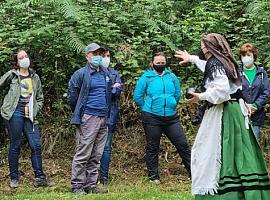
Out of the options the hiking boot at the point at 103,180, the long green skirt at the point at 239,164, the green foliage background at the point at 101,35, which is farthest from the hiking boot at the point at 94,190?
the long green skirt at the point at 239,164

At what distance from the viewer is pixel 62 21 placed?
1044 centimetres

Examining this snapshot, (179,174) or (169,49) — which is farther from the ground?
(169,49)

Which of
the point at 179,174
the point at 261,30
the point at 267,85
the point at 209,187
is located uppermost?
the point at 261,30

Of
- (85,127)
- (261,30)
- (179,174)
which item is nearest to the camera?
(85,127)

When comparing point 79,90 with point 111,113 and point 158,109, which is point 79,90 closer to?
point 111,113

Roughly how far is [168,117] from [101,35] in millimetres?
2653

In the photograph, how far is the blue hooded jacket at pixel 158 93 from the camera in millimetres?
8516

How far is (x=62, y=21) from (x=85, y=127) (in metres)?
3.35

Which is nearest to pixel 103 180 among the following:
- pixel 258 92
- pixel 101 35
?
pixel 258 92

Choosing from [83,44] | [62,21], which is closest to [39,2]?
[62,21]

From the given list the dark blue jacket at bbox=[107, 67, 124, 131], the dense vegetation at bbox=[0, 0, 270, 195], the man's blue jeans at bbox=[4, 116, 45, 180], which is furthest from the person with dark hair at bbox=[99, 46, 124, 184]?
the dense vegetation at bbox=[0, 0, 270, 195]

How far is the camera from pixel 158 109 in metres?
8.52

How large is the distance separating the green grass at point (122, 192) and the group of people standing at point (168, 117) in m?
0.19

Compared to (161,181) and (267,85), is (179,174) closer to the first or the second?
(161,181)
